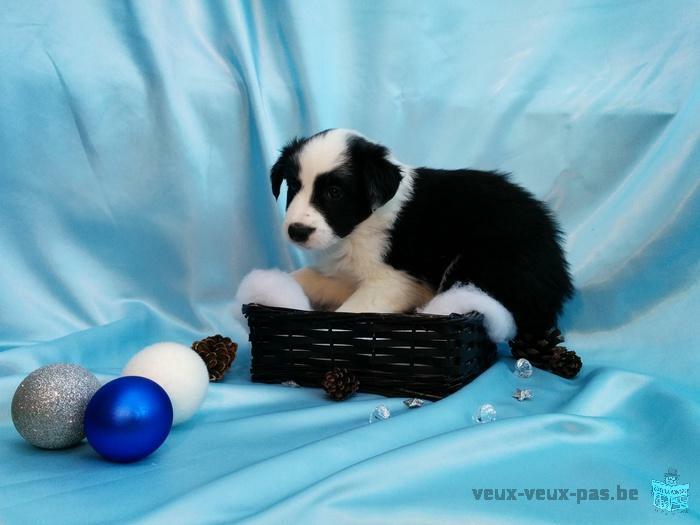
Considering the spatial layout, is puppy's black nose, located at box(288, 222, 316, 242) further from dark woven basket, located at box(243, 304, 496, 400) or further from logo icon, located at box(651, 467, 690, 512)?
logo icon, located at box(651, 467, 690, 512)

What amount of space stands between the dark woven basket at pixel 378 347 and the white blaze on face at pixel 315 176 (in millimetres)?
286

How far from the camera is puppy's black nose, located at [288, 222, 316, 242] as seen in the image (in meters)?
2.29

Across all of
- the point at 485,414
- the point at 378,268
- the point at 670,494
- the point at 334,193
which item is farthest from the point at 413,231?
the point at 670,494

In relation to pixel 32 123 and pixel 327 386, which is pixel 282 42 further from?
pixel 327 386

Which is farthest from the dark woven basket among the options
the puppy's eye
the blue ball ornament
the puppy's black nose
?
the blue ball ornament

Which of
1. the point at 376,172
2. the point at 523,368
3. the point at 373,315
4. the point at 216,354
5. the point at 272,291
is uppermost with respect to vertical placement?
the point at 376,172

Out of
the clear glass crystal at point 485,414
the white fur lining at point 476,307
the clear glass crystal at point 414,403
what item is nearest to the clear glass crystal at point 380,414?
the clear glass crystal at point 414,403

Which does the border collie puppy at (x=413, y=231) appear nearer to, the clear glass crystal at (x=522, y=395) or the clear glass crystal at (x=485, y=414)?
the clear glass crystal at (x=522, y=395)

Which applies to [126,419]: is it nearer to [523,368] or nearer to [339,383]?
[339,383]

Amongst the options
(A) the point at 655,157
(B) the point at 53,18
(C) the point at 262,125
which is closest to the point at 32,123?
(B) the point at 53,18

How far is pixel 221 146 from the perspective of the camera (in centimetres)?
320

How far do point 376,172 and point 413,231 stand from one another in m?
0.26

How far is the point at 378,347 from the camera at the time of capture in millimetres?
2135

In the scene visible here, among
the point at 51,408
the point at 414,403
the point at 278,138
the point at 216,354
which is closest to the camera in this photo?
the point at 51,408
